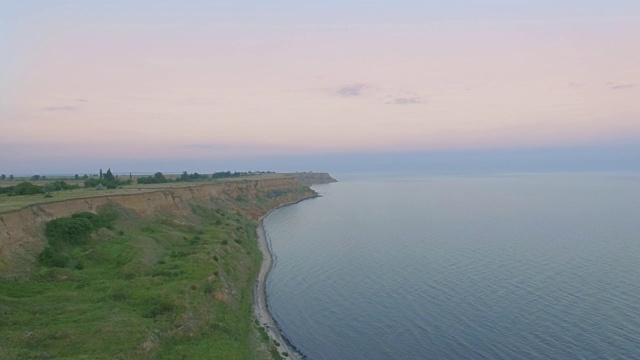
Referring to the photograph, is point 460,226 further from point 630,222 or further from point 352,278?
point 352,278

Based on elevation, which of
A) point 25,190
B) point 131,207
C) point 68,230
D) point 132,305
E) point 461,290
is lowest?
point 461,290

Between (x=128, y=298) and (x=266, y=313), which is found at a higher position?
(x=128, y=298)

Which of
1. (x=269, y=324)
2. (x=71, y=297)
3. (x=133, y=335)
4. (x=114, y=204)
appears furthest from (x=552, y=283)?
(x=114, y=204)

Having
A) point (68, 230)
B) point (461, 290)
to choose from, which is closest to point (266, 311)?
point (461, 290)

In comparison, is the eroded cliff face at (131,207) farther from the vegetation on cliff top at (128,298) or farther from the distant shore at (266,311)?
the distant shore at (266,311)

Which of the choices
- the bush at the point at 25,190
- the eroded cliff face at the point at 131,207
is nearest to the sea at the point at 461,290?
the eroded cliff face at the point at 131,207

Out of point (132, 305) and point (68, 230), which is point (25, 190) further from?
point (132, 305)

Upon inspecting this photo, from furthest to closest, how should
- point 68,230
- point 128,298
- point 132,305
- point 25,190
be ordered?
1. point 25,190
2. point 68,230
3. point 128,298
4. point 132,305
